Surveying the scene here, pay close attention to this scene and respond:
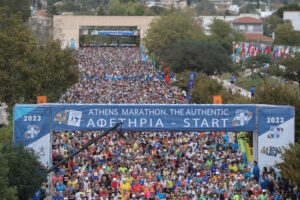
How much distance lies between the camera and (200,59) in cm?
6053

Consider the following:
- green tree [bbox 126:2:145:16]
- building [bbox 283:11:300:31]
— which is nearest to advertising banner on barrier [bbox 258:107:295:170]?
building [bbox 283:11:300:31]

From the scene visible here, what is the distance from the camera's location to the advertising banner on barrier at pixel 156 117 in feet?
71.9

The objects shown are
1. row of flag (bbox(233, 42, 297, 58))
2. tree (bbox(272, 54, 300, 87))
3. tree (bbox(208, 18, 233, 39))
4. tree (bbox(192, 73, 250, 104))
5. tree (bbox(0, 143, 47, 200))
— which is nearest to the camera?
tree (bbox(0, 143, 47, 200))

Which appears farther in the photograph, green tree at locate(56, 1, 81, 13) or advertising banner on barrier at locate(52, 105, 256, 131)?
green tree at locate(56, 1, 81, 13)

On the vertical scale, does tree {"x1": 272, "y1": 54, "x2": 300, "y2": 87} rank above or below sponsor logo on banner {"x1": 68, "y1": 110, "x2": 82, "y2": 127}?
below

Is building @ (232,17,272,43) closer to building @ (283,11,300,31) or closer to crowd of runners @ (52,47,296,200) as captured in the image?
building @ (283,11,300,31)

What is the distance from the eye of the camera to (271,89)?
26.6 meters

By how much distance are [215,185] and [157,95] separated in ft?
92.7

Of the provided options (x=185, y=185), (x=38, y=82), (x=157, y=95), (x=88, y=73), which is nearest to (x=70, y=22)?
(x=88, y=73)

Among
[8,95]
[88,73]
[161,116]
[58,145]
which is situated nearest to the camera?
[161,116]

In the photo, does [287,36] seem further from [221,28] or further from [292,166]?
[292,166]

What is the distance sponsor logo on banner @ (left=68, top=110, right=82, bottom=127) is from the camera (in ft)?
71.9

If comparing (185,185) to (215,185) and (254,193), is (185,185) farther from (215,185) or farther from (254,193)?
(254,193)

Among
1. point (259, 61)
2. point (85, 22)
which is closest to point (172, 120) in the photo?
point (259, 61)
